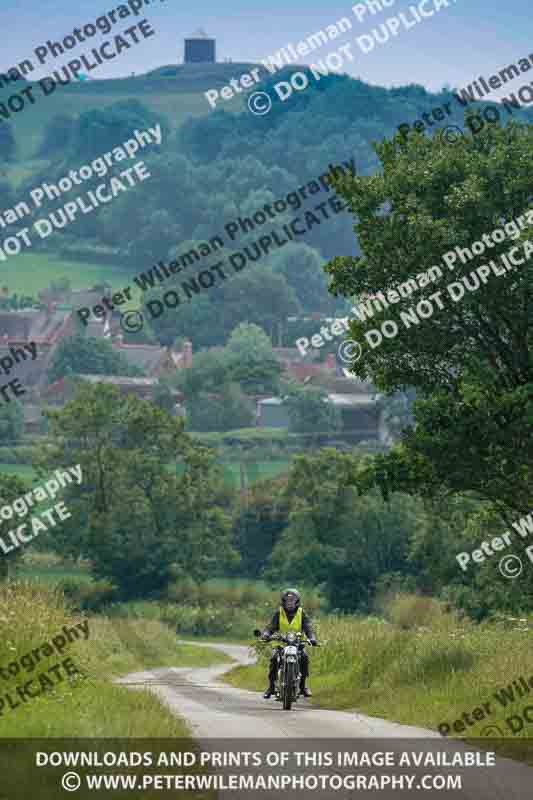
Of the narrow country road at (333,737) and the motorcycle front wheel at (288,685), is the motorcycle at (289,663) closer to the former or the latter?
the motorcycle front wheel at (288,685)

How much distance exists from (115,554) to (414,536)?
1749 cm

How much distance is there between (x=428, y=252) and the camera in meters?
26.8

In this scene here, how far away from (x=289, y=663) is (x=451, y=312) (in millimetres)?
8140

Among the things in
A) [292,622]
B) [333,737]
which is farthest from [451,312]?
[333,737]

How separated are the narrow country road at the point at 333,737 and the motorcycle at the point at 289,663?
30cm

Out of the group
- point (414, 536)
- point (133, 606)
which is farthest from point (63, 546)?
point (414, 536)

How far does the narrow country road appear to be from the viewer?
1325cm

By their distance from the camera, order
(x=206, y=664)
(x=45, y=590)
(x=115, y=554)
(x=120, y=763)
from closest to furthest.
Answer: (x=120, y=763) → (x=45, y=590) → (x=206, y=664) → (x=115, y=554)

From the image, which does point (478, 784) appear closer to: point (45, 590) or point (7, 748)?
point (7, 748)

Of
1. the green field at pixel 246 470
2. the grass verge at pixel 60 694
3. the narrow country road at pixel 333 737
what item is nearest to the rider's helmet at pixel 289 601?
the narrow country road at pixel 333 737

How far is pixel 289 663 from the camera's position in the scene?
21438 millimetres

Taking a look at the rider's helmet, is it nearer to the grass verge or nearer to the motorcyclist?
the motorcyclist

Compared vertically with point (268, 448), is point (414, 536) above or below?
below

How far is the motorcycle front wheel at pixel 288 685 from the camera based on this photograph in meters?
21.6
